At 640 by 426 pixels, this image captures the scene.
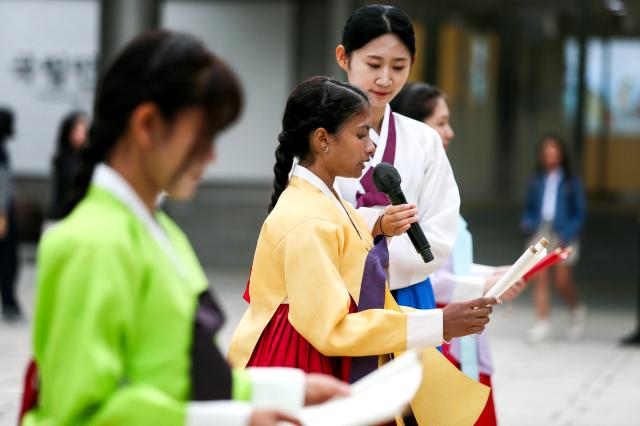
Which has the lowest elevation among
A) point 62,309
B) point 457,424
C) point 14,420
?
point 14,420

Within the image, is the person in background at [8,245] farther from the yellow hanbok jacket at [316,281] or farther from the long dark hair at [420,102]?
the yellow hanbok jacket at [316,281]

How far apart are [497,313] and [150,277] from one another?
1152cm

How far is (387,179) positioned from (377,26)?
68cm

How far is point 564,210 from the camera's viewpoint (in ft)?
38.1

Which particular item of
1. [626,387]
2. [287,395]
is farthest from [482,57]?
[287,395]

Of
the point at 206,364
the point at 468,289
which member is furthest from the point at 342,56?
the point at 206,364

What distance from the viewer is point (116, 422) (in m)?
1.94

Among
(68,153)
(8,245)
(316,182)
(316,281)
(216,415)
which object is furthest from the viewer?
(68,153)

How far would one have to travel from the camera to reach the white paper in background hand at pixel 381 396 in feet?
6.67

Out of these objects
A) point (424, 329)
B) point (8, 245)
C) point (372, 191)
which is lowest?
point (8, 245)

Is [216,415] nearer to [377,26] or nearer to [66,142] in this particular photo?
[377,26]

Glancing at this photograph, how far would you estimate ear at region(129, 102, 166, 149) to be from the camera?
207 centimetres

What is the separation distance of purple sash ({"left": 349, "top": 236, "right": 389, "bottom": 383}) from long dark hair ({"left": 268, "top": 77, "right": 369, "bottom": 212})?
1.13 feet

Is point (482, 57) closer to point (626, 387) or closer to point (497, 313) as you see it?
point (497, 313)
